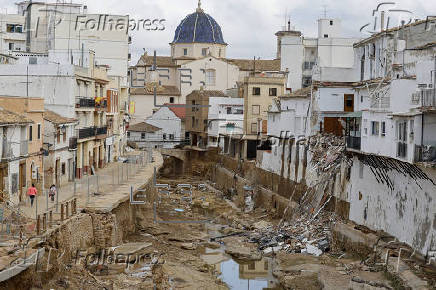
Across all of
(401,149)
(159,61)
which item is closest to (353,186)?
(401,149)

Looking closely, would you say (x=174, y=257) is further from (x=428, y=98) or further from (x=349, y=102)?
(x=428, y=98)

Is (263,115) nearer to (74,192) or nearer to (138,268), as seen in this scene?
(74,192)

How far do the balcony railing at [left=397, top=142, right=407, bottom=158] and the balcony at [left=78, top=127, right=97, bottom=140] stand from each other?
1049 inches

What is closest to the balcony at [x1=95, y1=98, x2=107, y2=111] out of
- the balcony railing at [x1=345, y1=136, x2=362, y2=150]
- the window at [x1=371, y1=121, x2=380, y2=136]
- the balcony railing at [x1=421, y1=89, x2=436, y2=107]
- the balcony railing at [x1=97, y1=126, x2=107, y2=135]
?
the balcony railing at [x1=97, y1=126, x2=107, y2=135]

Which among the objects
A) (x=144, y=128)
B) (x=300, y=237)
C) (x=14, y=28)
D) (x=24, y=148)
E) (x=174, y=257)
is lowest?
(x=174, y=257)

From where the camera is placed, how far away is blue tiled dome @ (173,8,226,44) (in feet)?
340

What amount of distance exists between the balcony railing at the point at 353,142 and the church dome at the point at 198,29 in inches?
2756

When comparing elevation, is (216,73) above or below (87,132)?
above

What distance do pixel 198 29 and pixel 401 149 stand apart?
255 feet

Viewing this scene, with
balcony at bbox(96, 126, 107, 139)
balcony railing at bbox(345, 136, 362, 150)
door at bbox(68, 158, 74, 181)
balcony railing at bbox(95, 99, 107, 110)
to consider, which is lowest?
door at bbox(68, 158, 74, 181)

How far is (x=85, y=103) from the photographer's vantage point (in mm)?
50750

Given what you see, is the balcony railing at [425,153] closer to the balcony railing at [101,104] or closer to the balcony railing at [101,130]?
the balcony railing at [101,104]

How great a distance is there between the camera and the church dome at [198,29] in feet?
340

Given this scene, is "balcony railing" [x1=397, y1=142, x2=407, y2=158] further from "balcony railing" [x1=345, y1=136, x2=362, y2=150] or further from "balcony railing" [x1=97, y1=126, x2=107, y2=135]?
"balcony railing" [x1=97, y1=126, x2=107, y2=135]
